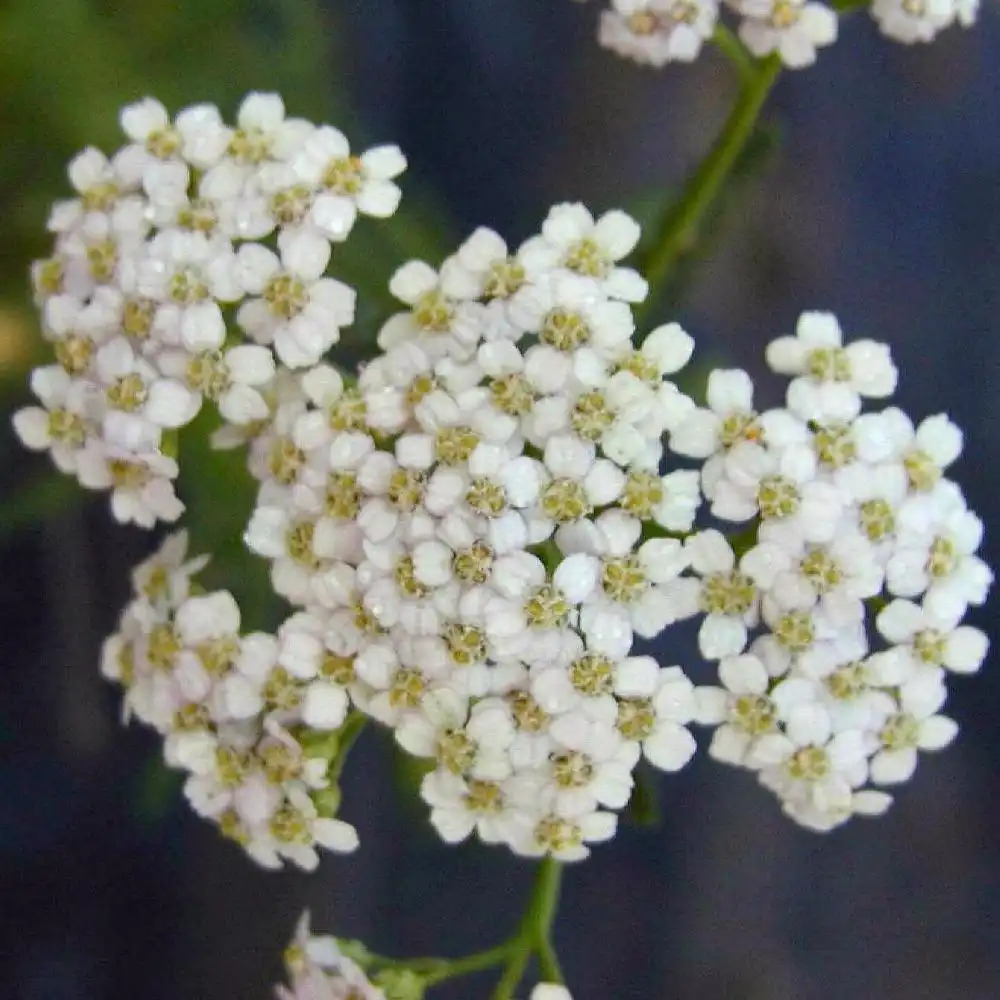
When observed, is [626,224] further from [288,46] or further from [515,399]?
[288,46]

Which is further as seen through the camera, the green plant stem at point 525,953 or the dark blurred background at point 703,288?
the dark blurred background at point 703,288

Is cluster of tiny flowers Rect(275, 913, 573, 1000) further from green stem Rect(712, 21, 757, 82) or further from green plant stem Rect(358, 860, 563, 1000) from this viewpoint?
green stem Rect(712, 21, 757, 82)

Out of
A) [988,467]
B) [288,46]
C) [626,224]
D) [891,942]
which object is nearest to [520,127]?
[288,46]

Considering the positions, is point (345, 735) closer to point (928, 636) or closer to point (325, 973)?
point (325, 973)

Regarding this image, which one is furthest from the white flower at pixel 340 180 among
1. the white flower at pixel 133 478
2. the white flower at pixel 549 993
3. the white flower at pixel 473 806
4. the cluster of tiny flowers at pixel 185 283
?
the white flower at pixel 549 993

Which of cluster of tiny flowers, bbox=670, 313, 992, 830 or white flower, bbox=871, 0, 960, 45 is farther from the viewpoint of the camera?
white flower, bbox=871, 0, 960, 45

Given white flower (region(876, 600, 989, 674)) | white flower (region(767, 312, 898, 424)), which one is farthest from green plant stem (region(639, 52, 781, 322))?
white flower (region(876, 600, 989, 674))

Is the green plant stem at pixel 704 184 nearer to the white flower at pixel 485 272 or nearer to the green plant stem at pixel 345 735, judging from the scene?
the white flower at pixel 485 272
